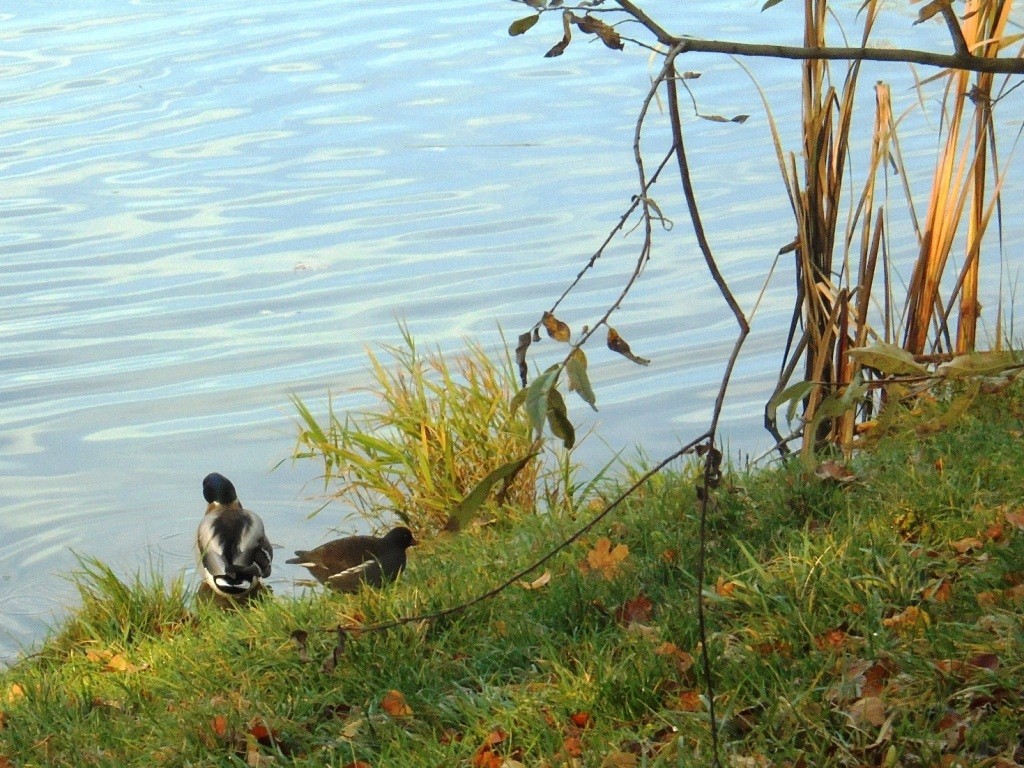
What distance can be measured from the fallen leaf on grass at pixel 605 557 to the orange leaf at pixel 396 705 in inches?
32.1

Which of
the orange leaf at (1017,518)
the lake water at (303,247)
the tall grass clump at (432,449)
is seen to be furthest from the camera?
the lake water at (303,247)

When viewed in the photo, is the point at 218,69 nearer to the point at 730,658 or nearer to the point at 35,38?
the point at 35,38

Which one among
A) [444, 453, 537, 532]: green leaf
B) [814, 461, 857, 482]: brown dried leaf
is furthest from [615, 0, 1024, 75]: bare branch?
[814, 461, 857, 482]: brown dried leaf

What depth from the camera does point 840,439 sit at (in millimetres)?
5480

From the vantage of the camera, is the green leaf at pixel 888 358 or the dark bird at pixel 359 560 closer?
the green leaf at pixel 888 358

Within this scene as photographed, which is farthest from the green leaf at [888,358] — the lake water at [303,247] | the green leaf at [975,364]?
the lake water at [303,247]

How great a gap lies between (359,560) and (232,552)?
89 centimetres

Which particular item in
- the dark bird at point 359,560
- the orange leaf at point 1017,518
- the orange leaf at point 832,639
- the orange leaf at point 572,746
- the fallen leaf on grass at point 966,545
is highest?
the orange leaf at point 1017,518

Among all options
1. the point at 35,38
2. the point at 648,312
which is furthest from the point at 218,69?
the point at 648,312

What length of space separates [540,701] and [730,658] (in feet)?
1.54

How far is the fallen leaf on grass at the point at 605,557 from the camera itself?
4.16m

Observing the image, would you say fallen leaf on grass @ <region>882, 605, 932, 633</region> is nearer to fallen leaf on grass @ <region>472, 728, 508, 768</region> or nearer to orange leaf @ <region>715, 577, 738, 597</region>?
orange leaf @ <region>715, 577, 738, 597</region>

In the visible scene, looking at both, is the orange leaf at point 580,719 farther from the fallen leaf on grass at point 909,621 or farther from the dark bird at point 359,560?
the dark bird at point 359,560

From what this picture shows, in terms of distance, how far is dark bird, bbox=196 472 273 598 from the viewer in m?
5.50
